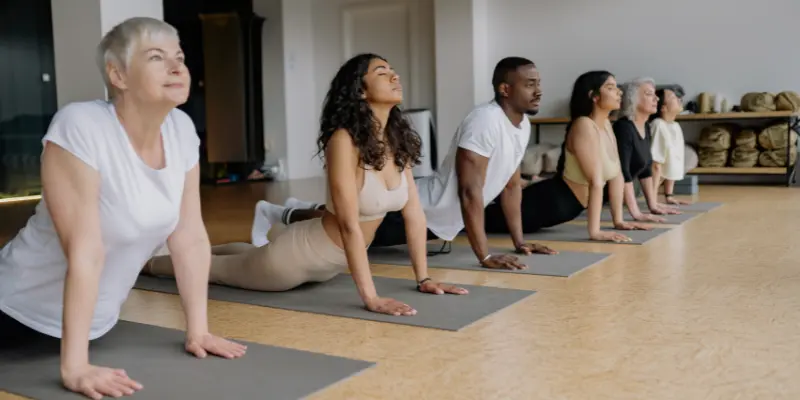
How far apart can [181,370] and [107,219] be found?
0.36 meters

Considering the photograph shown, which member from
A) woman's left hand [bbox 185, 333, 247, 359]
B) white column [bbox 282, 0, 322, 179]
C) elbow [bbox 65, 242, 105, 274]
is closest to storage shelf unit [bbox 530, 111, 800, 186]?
white column [bbox 282, 0, 322, 179]

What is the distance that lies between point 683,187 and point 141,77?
16.6ft

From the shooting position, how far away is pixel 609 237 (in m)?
3.50

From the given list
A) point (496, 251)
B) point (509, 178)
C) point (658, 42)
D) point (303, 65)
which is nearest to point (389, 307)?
point (509, 178)

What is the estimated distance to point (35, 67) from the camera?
6.46 meters

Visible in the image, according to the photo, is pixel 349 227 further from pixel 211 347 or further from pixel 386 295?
pixel 211 347

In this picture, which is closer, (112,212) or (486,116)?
(112,212)

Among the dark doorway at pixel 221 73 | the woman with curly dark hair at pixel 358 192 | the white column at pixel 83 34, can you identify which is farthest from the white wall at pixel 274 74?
the woman with curly dark hair at pixel 358 192

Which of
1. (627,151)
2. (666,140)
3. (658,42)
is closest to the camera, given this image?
(627,151)

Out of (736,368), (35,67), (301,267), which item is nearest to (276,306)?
(301,267)

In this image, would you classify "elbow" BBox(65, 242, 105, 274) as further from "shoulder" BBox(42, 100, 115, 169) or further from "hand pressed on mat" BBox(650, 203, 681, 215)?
"hand pressed on mat" BBox(650, 203, 681, 215)

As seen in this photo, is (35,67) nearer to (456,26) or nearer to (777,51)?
(456,26)

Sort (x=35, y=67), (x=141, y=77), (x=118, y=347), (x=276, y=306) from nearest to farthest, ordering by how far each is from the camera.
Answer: (x=141, y=77), (x=118, y=347), (x=276, y=306), (x=35, y=67)

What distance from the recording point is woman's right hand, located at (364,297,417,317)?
2.16 m
